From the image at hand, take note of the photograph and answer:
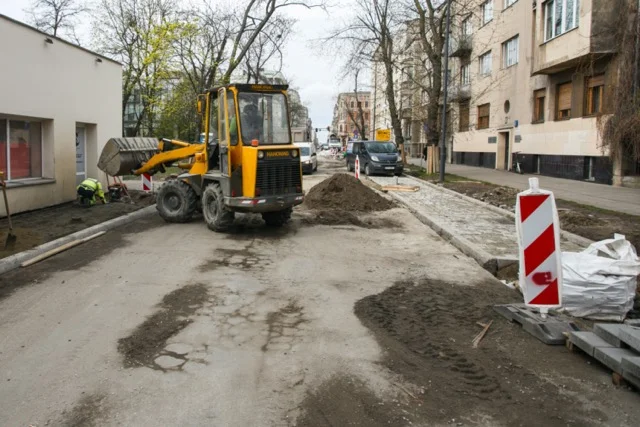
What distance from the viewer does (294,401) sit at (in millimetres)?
3928

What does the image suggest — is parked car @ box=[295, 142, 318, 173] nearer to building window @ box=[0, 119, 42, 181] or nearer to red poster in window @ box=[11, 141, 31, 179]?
building window @ box=[0, 119, 42, 181]

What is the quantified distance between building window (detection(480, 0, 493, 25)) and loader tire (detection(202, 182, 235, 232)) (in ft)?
97.9

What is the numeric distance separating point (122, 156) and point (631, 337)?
12.2 m

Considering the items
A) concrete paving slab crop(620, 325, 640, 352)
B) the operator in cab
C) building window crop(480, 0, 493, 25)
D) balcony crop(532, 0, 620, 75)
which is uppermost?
building window crop(480, 0, 493, 25)

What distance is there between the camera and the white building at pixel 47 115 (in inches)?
486

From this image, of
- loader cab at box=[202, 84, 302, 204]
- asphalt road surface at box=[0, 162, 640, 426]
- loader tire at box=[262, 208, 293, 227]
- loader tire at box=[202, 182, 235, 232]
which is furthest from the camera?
loader tire at box=[262, 208, 293, 227]

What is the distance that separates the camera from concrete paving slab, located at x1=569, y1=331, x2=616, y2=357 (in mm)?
4633

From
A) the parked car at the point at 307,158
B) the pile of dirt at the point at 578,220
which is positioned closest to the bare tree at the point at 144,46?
the parked car at the point at 307,158

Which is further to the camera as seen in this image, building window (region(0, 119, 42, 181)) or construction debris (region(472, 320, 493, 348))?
building window (region(0, 119, 42, 181))

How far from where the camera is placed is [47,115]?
44.6 ft

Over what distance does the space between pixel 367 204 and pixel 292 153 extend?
495 centimetres

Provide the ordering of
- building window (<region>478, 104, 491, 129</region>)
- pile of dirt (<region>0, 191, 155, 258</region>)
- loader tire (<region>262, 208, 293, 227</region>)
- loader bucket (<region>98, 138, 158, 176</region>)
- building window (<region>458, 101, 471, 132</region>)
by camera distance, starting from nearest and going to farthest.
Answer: pile of dirt (<region>0, 191, 155, 258</region>), loader tire (<region>262, 208, 293, 227</region>), loader bucket (<region>98, 138, 158, 176</region>), building window (<region>478, 104, 491, 129</region>), building window (<region>458, 101, 471, 132</region>)

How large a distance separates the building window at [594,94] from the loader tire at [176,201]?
1699 centimetres

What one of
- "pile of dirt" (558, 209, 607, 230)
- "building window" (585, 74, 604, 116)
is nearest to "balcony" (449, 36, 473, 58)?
"building window" (585, 74, 604, 116)
